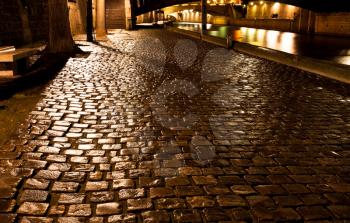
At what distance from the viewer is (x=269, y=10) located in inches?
1772

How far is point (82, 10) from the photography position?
24859 millimetres

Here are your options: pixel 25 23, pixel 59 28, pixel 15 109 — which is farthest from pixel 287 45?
pixel 15 109

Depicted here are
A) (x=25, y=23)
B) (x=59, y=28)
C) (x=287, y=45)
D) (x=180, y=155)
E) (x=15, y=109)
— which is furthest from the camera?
(x=287, y=45)

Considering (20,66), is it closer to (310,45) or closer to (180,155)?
(180,155)

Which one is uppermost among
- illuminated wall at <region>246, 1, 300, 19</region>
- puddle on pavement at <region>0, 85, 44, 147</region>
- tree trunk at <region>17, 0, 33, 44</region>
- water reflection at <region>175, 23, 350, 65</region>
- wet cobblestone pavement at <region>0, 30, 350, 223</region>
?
illuminated wall at <region>246, 1, 300, 19</region>

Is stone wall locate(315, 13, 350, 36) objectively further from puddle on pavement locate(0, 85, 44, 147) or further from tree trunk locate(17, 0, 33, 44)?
puddle on pavement locate(0, 85, 44, 147)

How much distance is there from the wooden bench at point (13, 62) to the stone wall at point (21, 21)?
528 cm

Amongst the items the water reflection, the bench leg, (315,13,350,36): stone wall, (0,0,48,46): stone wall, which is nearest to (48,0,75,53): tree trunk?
(0,0,48,46): stone wall

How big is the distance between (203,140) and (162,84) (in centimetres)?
398

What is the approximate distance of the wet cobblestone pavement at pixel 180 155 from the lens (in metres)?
3.11

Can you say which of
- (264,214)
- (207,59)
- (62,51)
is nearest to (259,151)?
(264,214)

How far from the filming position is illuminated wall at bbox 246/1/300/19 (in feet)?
126

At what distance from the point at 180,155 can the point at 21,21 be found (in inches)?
557

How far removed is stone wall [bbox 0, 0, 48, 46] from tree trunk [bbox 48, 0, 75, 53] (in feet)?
7.02
